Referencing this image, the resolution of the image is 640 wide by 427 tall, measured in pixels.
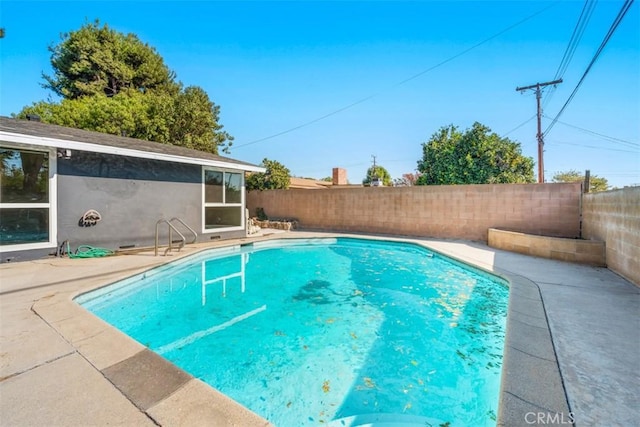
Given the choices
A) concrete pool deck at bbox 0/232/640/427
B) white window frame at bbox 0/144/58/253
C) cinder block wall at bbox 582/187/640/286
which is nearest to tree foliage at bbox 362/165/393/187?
cinder block wall at bbox 582/187/640/286

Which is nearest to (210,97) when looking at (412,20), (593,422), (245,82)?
(245,82)

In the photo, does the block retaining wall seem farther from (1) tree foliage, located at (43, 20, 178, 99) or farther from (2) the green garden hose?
(1) tree foliage, located at (43, 20, 178, 99)

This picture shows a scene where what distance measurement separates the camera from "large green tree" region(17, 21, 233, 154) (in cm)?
1368

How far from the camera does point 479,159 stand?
12.6m

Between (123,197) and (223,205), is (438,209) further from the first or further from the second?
(123,197)

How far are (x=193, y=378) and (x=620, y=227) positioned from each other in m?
6.44

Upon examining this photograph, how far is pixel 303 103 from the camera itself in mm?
15141

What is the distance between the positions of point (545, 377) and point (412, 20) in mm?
9712

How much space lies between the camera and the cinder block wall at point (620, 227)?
4031 mm

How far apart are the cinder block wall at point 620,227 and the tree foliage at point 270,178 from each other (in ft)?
37.4

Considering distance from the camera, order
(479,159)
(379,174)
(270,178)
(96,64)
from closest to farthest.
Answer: (479,159)
(270,178)
(96,64)
(379,174)

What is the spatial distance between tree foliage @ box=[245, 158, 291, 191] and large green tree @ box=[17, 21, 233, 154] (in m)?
4.27

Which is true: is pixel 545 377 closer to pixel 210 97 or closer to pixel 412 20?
pixel 412 20

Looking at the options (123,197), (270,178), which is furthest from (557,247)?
(270,178)
